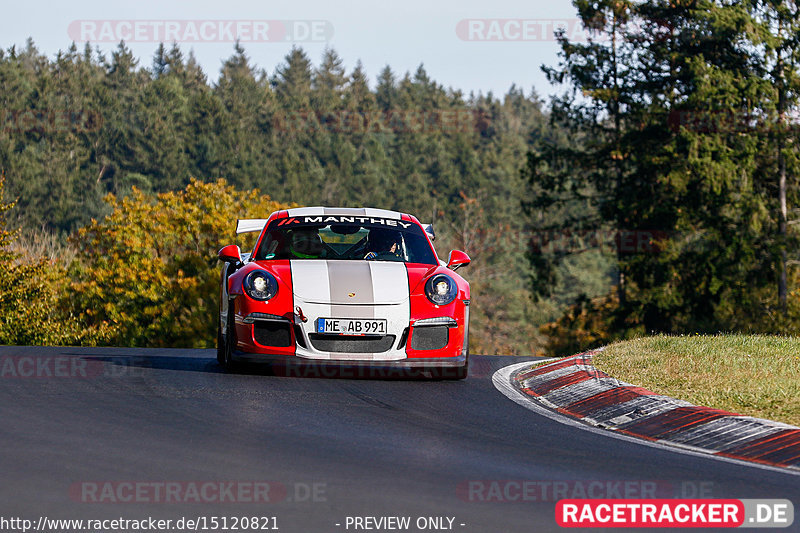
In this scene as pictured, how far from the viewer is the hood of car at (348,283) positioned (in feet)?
32.3

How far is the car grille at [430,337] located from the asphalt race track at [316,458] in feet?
1.48

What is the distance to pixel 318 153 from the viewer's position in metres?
106

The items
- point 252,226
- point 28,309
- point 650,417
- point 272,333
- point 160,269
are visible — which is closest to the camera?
point 650,417

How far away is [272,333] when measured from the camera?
9.92 meters

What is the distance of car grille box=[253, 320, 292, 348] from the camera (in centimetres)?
987

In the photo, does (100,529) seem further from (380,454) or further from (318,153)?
(318,153)

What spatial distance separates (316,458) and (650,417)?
2.89 m

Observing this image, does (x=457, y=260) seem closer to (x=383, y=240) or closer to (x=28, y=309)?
(x=383, y=240)

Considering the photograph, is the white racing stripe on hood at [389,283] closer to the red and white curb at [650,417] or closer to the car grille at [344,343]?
the car grille at [344,343]

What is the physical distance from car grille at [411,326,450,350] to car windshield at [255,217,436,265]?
109 cm

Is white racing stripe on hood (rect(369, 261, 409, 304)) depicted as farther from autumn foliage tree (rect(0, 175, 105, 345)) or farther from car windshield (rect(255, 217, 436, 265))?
autumn foliage tree (rect(0, 175, 105, 345))

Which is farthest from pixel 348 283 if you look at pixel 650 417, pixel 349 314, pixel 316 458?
pixel 316 458

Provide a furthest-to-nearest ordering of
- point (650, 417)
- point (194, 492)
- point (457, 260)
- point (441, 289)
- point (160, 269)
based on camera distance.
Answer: point (160, 269) < point (457, 260) < point (441, 289) < point (650, 417) < point (194, 492)

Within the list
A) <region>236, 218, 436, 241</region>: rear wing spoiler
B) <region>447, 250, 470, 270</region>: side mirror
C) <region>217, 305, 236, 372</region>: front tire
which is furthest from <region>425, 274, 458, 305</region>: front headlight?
<region>217, 305, 236, 372</region>: front tire
